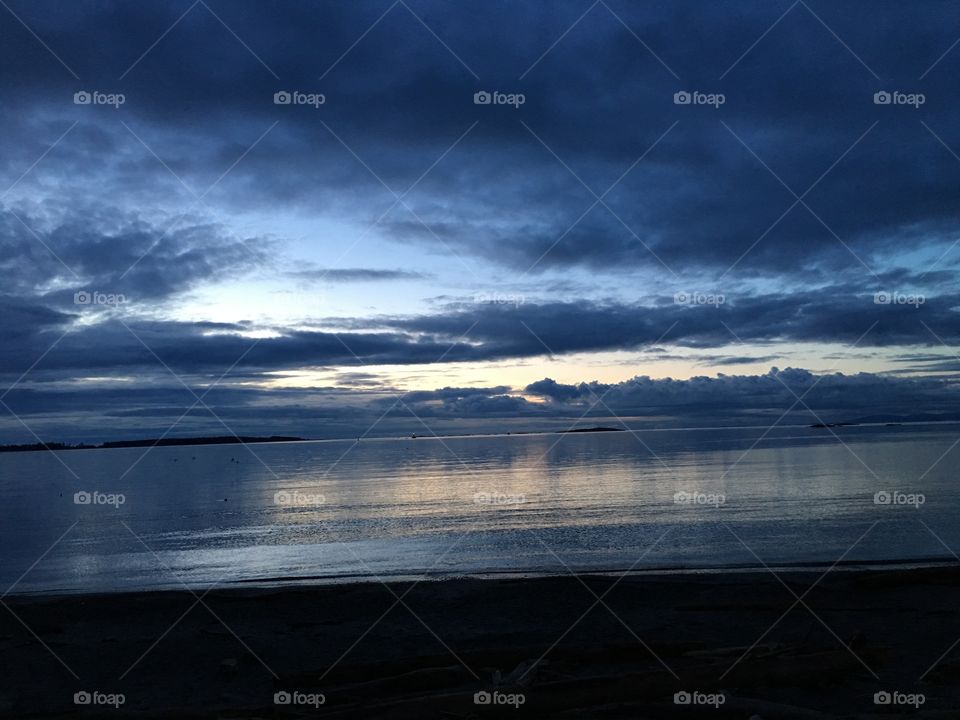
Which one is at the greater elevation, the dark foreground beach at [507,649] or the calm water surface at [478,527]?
the calm water surface at [478,527]

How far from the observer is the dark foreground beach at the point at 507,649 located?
10.1 metres

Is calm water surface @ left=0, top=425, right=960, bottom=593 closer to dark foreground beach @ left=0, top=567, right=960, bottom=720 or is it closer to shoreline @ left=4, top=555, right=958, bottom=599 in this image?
shoreline @ left=4, top=555, right=958, bottom=599

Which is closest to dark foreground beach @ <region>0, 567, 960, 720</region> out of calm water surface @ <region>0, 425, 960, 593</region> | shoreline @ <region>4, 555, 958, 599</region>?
shoreline @ <region>4, 555, 958, 599</region>

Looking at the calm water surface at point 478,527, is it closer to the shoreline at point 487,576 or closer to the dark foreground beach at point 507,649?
the shoreline at point 487,576

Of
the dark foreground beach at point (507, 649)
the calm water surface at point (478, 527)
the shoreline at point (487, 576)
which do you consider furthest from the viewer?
the calm water surface at point (478, 527)

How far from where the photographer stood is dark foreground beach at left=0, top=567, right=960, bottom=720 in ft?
33.0

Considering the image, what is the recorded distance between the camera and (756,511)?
3650 centimetres

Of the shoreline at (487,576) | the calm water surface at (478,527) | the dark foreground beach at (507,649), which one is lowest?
the dark foreground beach at (507,649)

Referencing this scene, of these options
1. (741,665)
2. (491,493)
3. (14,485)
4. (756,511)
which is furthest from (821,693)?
(14,485)

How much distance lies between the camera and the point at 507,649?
42.3 feet

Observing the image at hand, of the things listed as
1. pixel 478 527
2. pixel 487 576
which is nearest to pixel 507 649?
pixel 487 576

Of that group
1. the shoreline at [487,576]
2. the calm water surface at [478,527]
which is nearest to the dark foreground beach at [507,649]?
the shoreline at [487,576]

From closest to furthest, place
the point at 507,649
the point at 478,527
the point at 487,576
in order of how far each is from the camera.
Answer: the point at 507,649 < the point at 487,576 < the point at 478,527

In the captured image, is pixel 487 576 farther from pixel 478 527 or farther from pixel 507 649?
pixel 478 527
